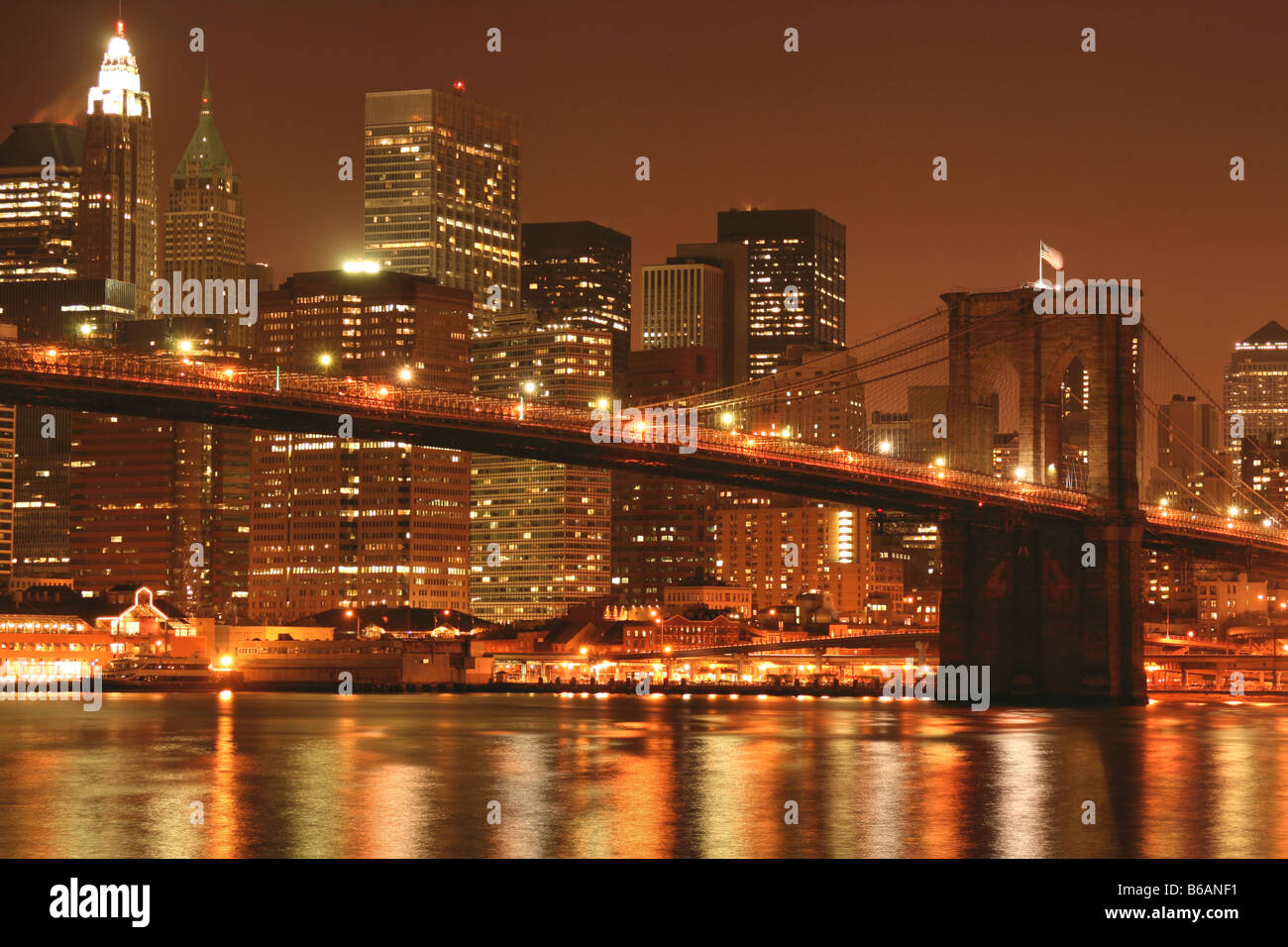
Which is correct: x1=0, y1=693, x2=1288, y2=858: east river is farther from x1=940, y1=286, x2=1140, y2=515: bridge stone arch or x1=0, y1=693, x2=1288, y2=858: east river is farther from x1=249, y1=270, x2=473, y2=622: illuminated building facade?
x1=249, y1=270, x2=473, y2=622: illuminated building facade

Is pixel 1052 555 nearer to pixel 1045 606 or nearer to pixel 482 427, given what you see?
pixel 1045 606

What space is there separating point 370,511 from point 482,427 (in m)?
118

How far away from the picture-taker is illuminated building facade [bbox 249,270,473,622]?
622 ft

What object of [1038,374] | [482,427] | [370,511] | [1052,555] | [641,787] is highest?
[1038,374]

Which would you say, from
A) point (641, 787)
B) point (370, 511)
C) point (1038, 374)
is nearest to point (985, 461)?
point (1038, 374)

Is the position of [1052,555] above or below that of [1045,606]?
above

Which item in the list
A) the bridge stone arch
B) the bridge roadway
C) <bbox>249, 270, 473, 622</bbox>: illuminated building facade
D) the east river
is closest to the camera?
the east river

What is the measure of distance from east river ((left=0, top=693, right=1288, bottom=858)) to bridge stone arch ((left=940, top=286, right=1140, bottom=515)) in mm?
17646

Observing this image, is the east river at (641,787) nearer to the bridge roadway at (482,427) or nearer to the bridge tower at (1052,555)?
the bridge tower at (1052,555)

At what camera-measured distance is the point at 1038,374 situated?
94312 mm

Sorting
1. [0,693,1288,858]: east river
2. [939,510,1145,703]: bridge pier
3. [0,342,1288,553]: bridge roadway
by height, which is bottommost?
[0,693,1288,858]: east river

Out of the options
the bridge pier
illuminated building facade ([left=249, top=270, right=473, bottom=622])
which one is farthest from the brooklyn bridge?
illuminated building facade ([left=249, top=270, right=473, bottom=622])

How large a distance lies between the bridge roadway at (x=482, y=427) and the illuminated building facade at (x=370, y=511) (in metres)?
104
